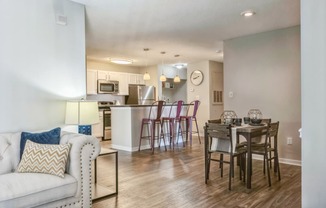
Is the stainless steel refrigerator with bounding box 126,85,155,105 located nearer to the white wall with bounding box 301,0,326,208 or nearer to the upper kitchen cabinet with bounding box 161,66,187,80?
the upper kitchen cabinet with bounding box 161,66,187,80

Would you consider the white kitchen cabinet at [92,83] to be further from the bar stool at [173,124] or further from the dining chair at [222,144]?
the dining chair at [222,144]

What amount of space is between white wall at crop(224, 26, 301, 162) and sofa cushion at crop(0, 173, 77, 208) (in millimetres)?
3671

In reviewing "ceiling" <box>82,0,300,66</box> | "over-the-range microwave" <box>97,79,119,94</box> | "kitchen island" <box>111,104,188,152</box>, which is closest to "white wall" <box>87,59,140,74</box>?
"over-the-range microwave" <box>97,79,119,94</box>

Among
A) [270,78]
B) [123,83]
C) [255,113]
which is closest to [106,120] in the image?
[123,83]

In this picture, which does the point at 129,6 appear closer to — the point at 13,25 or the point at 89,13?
the point at 89,13

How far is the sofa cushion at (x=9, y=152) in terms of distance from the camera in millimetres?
2369

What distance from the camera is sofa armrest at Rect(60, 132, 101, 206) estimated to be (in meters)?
2.36

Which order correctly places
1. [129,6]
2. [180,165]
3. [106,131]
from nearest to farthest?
1. [129,6]
2. [180,165]
3. [106,131]

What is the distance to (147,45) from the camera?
18.5ft

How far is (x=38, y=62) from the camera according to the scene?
9.58 feet

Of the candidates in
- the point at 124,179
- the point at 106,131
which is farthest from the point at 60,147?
the point at 106,131

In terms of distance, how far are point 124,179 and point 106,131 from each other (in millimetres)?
3969

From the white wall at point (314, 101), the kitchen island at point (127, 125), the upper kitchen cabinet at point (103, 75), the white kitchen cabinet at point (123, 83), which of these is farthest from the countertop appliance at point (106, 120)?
the white wall at point (314, 101)

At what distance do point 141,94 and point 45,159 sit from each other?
614 cm
